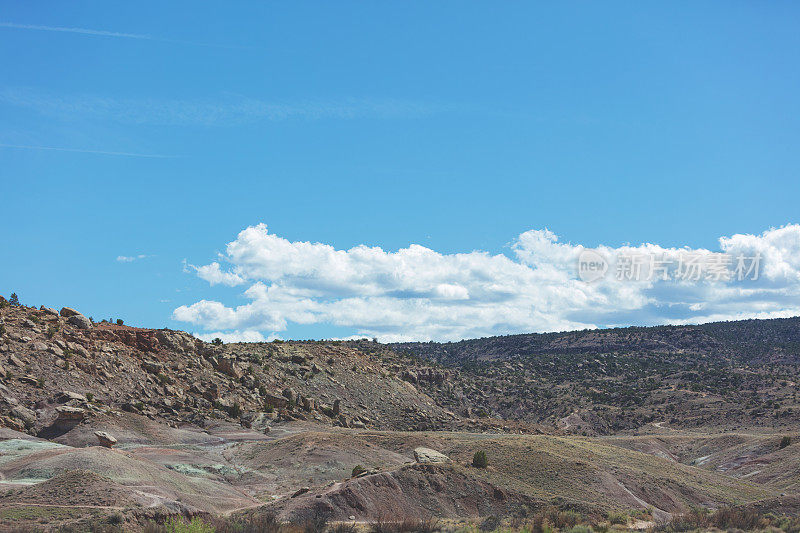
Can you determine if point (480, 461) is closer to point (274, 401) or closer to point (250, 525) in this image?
A: point (250, 525)

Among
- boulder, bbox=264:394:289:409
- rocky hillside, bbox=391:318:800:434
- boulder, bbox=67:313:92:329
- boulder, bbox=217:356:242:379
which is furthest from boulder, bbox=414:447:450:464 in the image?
rocky hillside, bbox=391:318:800:434

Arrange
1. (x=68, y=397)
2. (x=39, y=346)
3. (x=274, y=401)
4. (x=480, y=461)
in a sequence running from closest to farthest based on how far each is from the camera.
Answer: (x=480, y=461)
(x=68, y=397)
(x=39, y=346)
(x=274, y=401)

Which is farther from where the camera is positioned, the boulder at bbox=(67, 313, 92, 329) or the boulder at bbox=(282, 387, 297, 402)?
the boulder at bbox=(282, 387, 297, 402)

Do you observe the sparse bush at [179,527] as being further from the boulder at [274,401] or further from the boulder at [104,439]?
the boulder at [274,401]

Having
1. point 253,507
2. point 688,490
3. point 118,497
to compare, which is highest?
point 118,497

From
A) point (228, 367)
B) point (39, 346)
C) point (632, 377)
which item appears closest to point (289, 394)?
point (228, 367)

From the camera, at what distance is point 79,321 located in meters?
57.2

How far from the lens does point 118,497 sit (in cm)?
2558

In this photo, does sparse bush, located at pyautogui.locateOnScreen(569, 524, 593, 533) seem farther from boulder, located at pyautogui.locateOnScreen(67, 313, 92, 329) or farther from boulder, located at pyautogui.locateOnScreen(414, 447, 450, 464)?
boulder, located at pyautogui.locateOnScreen(67, 313, 92, 329)

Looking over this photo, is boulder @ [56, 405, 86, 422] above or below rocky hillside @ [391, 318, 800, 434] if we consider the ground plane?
above

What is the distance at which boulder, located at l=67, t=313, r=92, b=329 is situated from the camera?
187ft

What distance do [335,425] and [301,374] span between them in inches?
453

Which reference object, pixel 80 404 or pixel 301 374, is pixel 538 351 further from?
pixel 80 404

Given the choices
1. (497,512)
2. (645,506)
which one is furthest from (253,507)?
(645,506)
